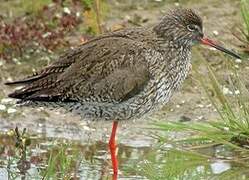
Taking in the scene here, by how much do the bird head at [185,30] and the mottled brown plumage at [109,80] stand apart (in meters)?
0.22

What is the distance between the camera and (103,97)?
8.02m

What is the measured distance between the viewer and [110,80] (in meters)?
8.02

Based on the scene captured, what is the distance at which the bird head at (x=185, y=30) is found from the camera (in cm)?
834

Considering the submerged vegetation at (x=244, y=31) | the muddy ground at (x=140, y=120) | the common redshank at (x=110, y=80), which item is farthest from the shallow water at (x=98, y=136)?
the submerged vegetation at (x=244, y=31)

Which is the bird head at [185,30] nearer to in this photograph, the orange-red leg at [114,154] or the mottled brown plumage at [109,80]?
the mottled brown plumage at [109,80]

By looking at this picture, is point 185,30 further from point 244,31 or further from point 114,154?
point 244,31

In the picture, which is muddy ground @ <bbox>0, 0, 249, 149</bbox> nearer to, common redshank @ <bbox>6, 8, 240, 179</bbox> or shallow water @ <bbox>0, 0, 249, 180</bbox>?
shallow water @ <bbox>0, 0, 249, 180</bbox>

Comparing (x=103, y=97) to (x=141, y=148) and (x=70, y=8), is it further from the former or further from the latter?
(x=70, y=8)

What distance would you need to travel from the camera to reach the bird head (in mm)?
8344

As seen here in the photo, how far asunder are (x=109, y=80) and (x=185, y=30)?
0.81 meters

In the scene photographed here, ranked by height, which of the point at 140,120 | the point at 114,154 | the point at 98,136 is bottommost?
the point at 114,154

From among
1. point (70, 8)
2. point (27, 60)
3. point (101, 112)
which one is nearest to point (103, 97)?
point (101, 112)

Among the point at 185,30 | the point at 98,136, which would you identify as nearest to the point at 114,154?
the point at 98,136

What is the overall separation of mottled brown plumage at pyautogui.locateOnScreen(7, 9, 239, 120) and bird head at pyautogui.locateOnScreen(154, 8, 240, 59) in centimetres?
22
